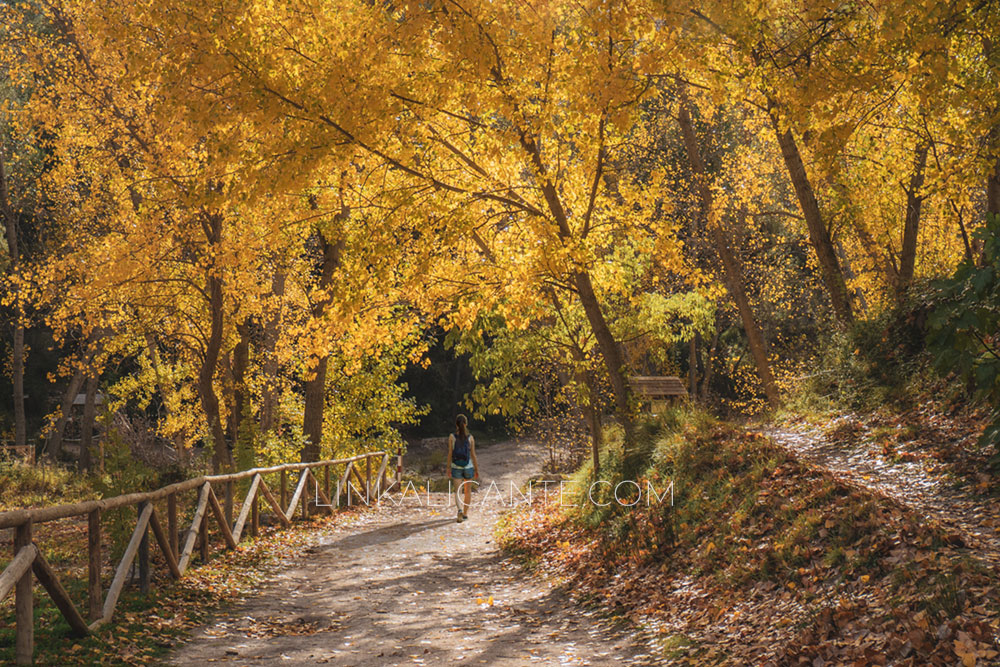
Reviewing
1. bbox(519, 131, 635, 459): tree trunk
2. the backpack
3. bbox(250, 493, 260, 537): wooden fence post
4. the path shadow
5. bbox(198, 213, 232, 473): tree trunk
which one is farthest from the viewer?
the backpack

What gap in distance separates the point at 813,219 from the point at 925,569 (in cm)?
791

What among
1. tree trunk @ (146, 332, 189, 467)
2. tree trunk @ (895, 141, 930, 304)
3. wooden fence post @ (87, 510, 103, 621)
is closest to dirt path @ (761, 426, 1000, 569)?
tree trunk @ (895, 141, 930, 304)

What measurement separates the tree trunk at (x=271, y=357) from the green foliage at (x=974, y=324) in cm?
1313

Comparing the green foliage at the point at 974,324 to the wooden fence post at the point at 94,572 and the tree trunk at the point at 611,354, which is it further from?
the wooden fence post at the point at 94,572

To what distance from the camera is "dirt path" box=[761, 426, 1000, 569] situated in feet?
18.2

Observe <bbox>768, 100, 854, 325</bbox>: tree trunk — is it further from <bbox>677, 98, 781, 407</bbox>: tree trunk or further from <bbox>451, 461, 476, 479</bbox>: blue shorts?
<bbox>451, 461, 476, 479</bbox>: blue shorts

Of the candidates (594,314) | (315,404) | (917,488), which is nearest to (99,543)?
(594,314)

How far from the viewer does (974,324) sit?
5.07 metres

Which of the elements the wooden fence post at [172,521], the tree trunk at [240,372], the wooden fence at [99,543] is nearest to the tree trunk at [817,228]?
the wooden fence at [99,543]

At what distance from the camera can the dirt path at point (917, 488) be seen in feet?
18.2

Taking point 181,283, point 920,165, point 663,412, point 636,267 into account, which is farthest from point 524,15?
point 181,283

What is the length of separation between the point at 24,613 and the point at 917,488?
6.94 metres

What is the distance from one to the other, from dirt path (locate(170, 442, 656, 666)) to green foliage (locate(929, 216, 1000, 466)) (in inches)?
114

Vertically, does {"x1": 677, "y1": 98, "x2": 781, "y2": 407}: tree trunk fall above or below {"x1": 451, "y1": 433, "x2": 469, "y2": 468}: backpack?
above
